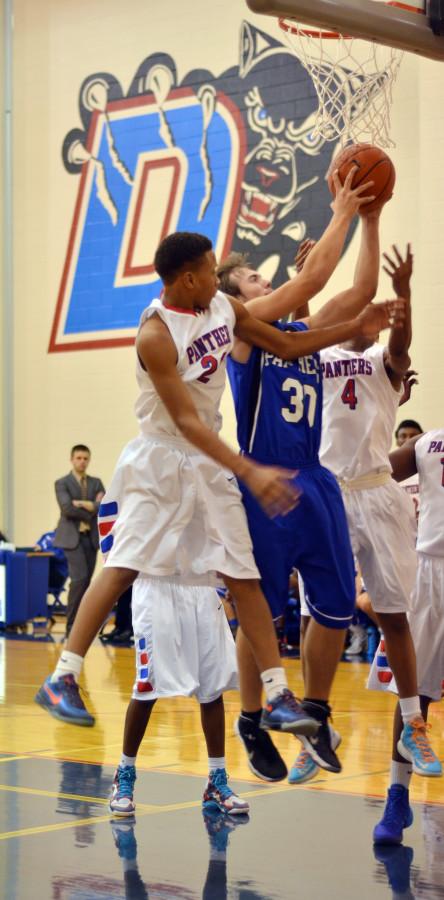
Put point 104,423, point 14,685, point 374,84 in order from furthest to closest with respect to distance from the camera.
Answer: point 104,423 → point 14,685 → point 374,84

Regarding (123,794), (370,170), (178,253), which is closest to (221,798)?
(123,794)

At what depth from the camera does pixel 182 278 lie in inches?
177

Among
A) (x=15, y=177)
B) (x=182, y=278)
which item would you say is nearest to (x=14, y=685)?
(x=182, y=278)

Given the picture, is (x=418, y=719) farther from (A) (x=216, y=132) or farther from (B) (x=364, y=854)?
(A) (x=216, y=132)

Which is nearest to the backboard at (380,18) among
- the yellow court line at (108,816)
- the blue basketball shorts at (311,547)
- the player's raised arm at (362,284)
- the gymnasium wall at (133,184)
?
the player's raised arm at (362,284)

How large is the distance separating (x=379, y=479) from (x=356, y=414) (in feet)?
0.91

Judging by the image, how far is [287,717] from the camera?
4137 mm

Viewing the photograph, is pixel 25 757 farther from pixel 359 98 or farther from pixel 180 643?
pixel 359 98

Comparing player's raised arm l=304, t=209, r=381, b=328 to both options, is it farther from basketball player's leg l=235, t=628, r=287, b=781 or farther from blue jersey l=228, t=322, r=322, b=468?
basketball player's leg l=235, t=628, r=287, b=781

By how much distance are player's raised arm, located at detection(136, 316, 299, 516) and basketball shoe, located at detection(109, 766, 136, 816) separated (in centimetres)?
169

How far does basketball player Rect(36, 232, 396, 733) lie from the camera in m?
4.31

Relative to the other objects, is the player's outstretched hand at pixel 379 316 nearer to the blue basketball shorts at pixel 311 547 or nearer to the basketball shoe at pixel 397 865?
the blue basketball shorts at pixel 311 547

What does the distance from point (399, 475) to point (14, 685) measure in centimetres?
514

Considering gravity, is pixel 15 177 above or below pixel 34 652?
above
